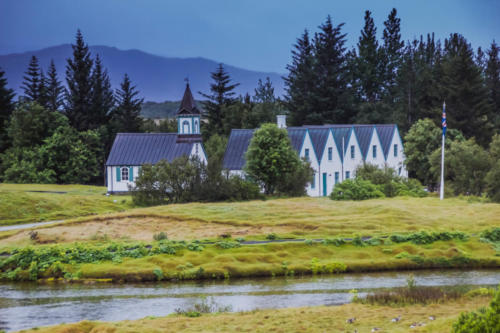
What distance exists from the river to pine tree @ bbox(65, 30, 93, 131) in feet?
225

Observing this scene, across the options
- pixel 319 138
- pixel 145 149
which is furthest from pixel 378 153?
pixel 145 149

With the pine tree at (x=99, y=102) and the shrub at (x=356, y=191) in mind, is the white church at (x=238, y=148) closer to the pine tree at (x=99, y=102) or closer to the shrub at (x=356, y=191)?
the shrub at (x=356, y=191)

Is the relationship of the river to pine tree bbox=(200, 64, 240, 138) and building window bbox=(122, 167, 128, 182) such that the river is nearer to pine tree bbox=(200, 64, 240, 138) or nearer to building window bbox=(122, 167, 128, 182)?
building window bbox=(122, 167, 128, 182)

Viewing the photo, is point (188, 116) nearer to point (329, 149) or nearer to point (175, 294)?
point (329, 149)

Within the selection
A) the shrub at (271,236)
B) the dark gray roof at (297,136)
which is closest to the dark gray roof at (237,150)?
the dark gray roof at (297,136)

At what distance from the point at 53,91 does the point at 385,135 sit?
56138mm

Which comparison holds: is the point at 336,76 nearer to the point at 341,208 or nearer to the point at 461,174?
the point at 461,174

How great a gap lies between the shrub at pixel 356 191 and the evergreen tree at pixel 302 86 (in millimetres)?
50359

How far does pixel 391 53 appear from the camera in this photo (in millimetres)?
114688

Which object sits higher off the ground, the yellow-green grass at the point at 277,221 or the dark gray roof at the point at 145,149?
the dark gray roof at the point at 145,149

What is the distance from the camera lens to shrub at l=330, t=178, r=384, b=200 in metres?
54.8

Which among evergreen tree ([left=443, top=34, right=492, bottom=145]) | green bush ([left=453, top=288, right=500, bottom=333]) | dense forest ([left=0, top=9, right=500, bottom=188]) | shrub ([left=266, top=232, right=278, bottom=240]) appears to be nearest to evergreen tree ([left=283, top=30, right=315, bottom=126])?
dense forest ([left=0, top=9, right=500, bottom=188])

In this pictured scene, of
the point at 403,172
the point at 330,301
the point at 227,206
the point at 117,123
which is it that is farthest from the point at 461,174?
the point at 117,123

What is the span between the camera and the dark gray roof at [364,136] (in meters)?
74.4
